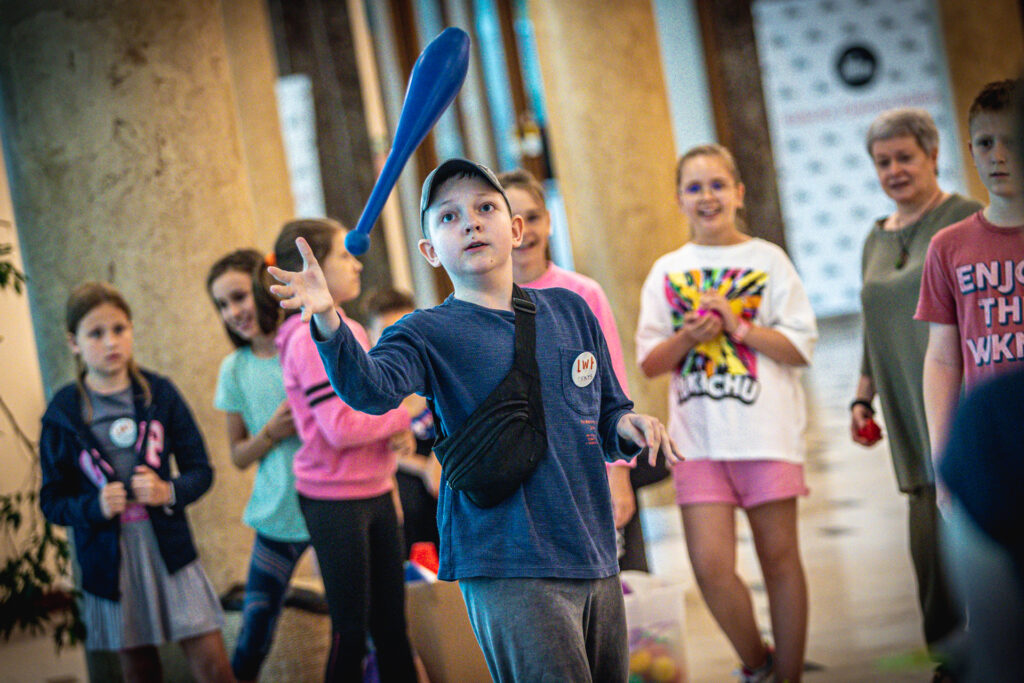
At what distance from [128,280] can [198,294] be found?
239 mm

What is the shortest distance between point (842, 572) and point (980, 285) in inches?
91.1

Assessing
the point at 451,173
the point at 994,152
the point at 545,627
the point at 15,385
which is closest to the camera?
the point at 545,627

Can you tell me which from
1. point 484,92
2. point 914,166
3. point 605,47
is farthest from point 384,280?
point 914,166

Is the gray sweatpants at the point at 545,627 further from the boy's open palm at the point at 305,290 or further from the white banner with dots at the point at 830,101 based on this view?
the white banner with dots at the point at 830,101

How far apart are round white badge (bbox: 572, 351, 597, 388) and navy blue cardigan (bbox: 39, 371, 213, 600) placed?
1.53m

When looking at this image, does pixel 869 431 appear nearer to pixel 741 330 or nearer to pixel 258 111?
pixel 741 330

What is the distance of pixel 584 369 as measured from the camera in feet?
5.90

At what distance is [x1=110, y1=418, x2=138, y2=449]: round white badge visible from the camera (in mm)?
2842

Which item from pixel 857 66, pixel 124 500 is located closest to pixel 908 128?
pixel 124 500

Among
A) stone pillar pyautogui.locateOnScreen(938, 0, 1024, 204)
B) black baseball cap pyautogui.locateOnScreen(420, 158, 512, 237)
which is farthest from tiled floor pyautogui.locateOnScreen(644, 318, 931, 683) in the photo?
stone pillar pyautogui.locateOnScreen(938, 0, 1024, 204)

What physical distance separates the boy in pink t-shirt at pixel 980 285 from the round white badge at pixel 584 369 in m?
0.81

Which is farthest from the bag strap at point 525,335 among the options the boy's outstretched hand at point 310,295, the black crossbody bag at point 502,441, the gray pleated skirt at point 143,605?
the gray pleated skirt at point 143,605

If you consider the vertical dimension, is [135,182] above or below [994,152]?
above

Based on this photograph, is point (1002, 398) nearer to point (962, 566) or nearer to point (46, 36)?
point (962, 566)
